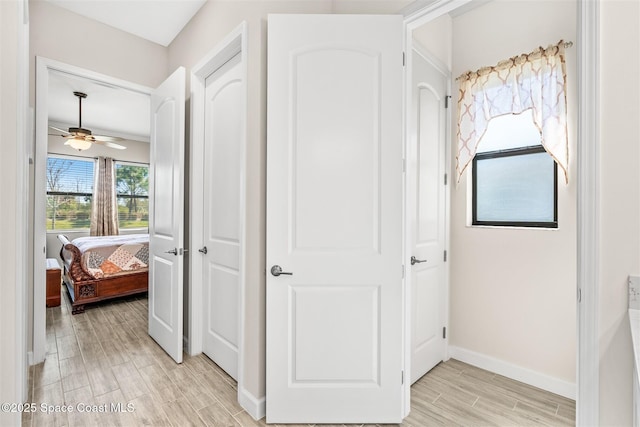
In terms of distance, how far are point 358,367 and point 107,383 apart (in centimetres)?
176

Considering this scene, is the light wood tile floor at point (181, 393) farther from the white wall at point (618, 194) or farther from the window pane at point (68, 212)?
the window pane at point (68, 212)

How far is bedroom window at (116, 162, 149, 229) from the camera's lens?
6645mm

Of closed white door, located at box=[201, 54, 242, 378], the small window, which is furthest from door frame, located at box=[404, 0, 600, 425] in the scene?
closed white door, located at box=[201, 54, 242, 378]

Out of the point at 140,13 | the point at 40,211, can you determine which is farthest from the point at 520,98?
the point at 40,211

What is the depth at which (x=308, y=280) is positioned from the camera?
5.48ft

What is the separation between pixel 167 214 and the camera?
99.7 inches

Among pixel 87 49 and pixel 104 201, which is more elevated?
pixel 87 49

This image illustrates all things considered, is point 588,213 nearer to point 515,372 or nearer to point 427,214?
point 427,214

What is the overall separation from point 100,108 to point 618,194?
621cm

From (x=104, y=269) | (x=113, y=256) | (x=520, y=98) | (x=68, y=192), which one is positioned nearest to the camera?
(x=520, y=98)

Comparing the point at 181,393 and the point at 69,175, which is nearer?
the point at 181,393

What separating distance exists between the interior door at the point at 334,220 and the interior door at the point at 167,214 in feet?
3.46

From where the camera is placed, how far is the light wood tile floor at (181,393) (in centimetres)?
173

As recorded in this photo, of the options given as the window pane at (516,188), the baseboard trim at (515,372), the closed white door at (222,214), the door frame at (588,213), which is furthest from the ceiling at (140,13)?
the baseboard trim at (515,372)
